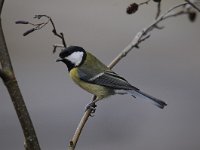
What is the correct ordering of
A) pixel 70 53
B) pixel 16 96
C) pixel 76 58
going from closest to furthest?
pixel 16 96 < pixel 70 53 < pixel 76 58

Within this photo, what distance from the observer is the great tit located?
2.30 meters

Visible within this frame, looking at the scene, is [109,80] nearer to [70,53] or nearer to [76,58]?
[76,58]

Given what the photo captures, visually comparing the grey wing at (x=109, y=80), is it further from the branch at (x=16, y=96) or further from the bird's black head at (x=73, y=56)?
the branch at (x=16, y=96)

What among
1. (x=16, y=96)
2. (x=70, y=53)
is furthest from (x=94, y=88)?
(x=16, y=96)

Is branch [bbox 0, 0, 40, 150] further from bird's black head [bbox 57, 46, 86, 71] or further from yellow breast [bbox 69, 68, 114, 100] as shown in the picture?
yellow breast [bbox 69, 68, 114, 100]

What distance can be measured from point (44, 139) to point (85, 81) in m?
2.48

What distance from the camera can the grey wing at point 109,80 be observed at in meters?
2.33

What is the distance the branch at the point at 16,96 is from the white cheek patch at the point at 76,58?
1.05 meters

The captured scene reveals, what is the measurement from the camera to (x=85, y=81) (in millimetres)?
2490

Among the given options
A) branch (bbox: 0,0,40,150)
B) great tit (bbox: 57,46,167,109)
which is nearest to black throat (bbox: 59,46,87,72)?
great tit (bbox: 57,46,167,109)

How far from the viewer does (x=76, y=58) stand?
2.38 metres

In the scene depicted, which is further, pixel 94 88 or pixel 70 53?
pixel 94 88

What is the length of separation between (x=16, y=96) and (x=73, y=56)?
1184mm

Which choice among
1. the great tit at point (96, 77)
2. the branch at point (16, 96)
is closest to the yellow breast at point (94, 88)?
the great tit at point (96, 77)
